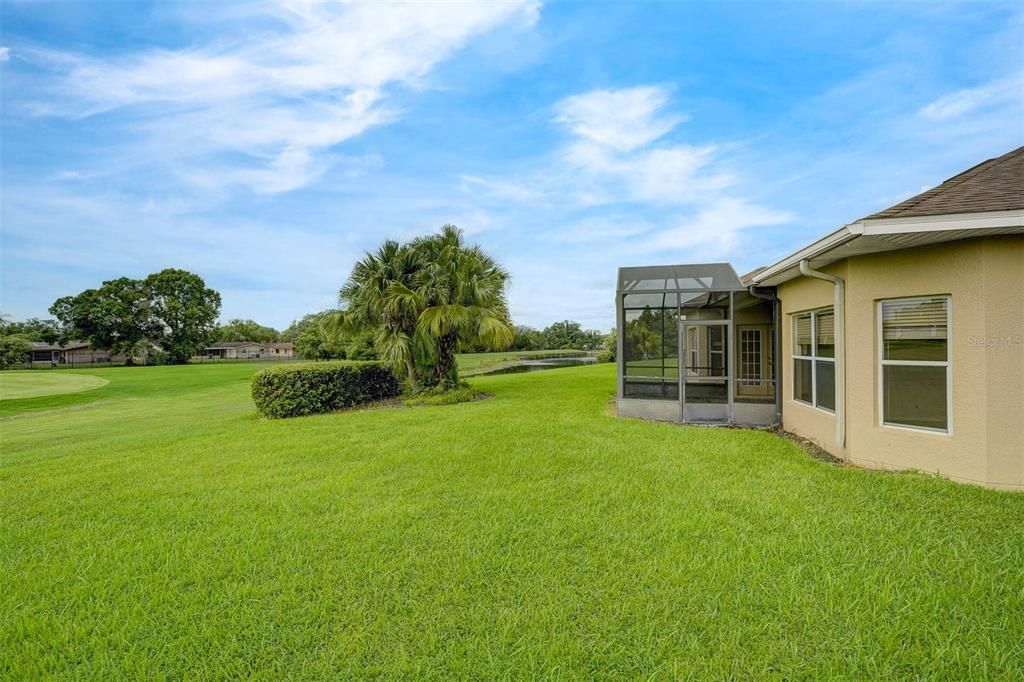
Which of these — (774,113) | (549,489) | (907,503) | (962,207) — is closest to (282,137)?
(549,489)

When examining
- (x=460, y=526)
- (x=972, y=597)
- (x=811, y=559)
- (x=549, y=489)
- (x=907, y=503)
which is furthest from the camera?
(x=549, y=489)

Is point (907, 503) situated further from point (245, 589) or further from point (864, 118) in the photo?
point (864, 118)

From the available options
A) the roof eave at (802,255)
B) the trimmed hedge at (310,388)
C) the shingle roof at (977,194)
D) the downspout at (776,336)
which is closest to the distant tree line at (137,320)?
the trimmed hedge at (310,388)

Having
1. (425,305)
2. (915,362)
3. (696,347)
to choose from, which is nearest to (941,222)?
(915,362)

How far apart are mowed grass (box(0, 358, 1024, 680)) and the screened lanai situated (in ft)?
10.6

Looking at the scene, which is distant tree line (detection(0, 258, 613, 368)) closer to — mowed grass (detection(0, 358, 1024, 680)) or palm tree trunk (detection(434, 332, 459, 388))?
palm tree trunk (detection(434, 332, 459, 388))

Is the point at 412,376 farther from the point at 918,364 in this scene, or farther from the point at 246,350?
the point at 246,350

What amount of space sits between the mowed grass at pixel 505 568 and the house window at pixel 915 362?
3.12 ft

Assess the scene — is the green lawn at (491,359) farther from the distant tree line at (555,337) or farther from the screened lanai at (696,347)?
the screened lanai at (696,347)

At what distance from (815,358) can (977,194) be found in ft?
10.9

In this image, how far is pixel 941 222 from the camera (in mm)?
4797

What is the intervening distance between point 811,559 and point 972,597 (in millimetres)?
883

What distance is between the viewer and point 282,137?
12500mm

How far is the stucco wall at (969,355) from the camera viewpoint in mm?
5027
